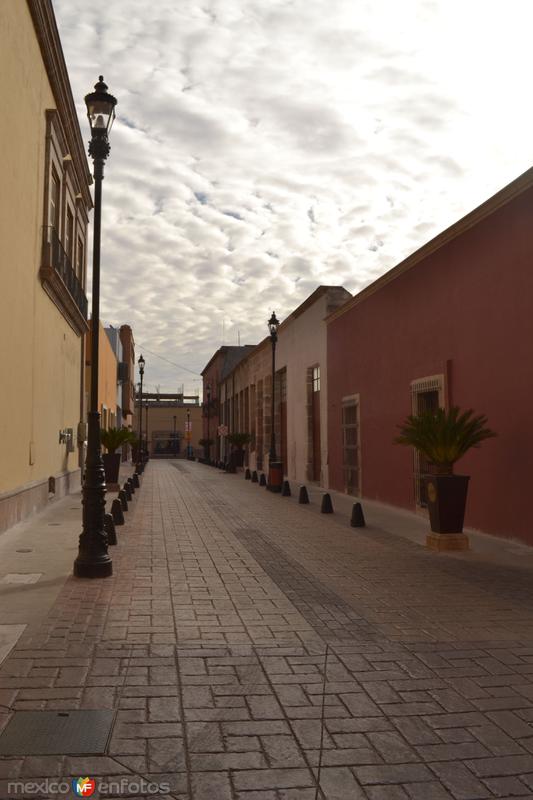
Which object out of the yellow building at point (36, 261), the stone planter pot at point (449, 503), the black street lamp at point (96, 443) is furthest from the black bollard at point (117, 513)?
the stone planter pot at point (449, 503)

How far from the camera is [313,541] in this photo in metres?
11.1

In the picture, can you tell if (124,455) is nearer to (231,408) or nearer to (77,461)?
(231,408)

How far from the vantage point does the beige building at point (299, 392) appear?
23375 millimetres

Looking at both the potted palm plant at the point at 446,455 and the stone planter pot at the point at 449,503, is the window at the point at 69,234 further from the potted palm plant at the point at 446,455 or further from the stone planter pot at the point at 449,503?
the stone planter pot at the point at 449,503

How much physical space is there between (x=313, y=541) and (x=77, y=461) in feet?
42.6

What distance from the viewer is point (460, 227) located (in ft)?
40.4

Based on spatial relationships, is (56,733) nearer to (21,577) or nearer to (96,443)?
(21,577)

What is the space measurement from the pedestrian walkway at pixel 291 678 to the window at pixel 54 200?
11038 mm

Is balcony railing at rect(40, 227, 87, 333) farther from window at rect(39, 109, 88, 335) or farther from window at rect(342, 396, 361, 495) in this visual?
window at rect(342, 396, 361, 495)

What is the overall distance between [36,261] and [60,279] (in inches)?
64.1

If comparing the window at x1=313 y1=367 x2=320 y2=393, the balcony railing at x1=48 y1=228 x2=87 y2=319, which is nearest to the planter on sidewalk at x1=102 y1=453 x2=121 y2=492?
the balcony railing at x1=48 y1=228 x2=87 y2=319

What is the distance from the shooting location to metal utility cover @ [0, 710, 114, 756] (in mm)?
3490

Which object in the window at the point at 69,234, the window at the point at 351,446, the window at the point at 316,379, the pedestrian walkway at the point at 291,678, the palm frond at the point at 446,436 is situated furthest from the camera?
the window at the point at 316,379

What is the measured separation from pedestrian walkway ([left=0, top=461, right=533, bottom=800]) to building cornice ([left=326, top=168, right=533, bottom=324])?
18.3 ft
